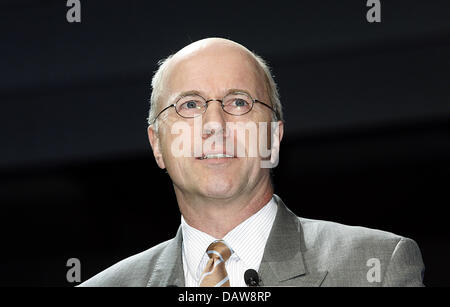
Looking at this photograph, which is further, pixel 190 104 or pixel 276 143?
pixel 276 143

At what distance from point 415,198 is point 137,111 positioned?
103 centimetres

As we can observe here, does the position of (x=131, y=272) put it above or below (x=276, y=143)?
below

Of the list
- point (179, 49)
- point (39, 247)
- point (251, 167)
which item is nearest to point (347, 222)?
point (251, 167)

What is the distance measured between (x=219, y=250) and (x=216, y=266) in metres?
0.06

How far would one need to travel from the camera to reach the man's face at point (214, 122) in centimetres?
229

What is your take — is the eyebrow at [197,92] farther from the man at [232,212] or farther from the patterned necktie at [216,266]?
the patterned necktie at [216,266]

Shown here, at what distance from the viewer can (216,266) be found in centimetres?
226

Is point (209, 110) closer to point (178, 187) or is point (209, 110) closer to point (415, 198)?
→ point (178, 187)

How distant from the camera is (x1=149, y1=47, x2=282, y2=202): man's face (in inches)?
90.0

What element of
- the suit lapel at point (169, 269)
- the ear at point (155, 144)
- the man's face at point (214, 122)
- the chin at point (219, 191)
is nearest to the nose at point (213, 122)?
the man's face at point (214, 122)

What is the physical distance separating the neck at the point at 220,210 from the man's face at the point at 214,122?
0.11ft

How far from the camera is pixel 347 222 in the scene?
102 inches

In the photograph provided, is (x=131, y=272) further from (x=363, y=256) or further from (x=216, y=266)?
(x=363, y=256)

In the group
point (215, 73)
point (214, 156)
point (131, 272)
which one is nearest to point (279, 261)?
point (214, 156)
